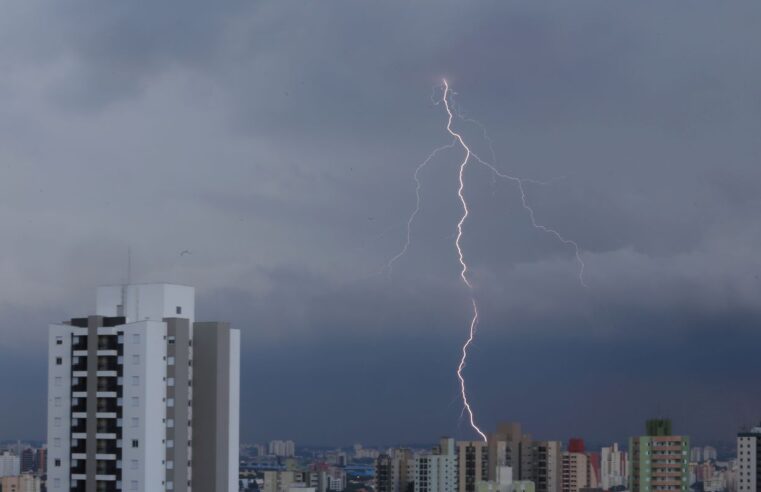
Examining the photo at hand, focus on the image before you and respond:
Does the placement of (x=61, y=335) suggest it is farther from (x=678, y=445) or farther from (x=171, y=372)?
(x=678, y=445)

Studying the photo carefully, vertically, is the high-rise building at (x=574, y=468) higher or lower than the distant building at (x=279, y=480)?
higher

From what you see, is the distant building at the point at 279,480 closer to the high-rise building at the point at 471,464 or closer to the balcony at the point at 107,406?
the high-rise building at the point at 471,464

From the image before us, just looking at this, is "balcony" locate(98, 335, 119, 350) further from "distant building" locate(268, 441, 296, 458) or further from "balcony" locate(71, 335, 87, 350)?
"distant building" locate(268, 441, 296, 458)

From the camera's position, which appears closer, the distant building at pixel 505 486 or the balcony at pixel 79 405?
the balcony at pixel 79 405

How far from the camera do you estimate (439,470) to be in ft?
109

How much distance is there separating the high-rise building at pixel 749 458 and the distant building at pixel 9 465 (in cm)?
1894

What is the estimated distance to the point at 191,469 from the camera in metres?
17.8

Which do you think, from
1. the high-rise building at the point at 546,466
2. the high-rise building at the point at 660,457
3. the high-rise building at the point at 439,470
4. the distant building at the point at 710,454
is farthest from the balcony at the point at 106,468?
the high-rise building at the point at 546,466

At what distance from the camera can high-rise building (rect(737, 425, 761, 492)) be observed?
32094 mm

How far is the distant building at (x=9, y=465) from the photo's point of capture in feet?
118

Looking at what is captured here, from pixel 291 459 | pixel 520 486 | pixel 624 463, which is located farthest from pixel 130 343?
pixel 291 459

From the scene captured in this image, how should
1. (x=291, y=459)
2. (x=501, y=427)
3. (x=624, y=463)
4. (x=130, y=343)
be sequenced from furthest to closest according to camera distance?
(x=291, y=459) → (x=501, y=427) → (x=624, y=463) → (x=130, y=343)

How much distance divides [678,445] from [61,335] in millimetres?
14120

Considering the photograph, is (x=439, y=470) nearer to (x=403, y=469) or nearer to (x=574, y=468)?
(x=403, y=469)
